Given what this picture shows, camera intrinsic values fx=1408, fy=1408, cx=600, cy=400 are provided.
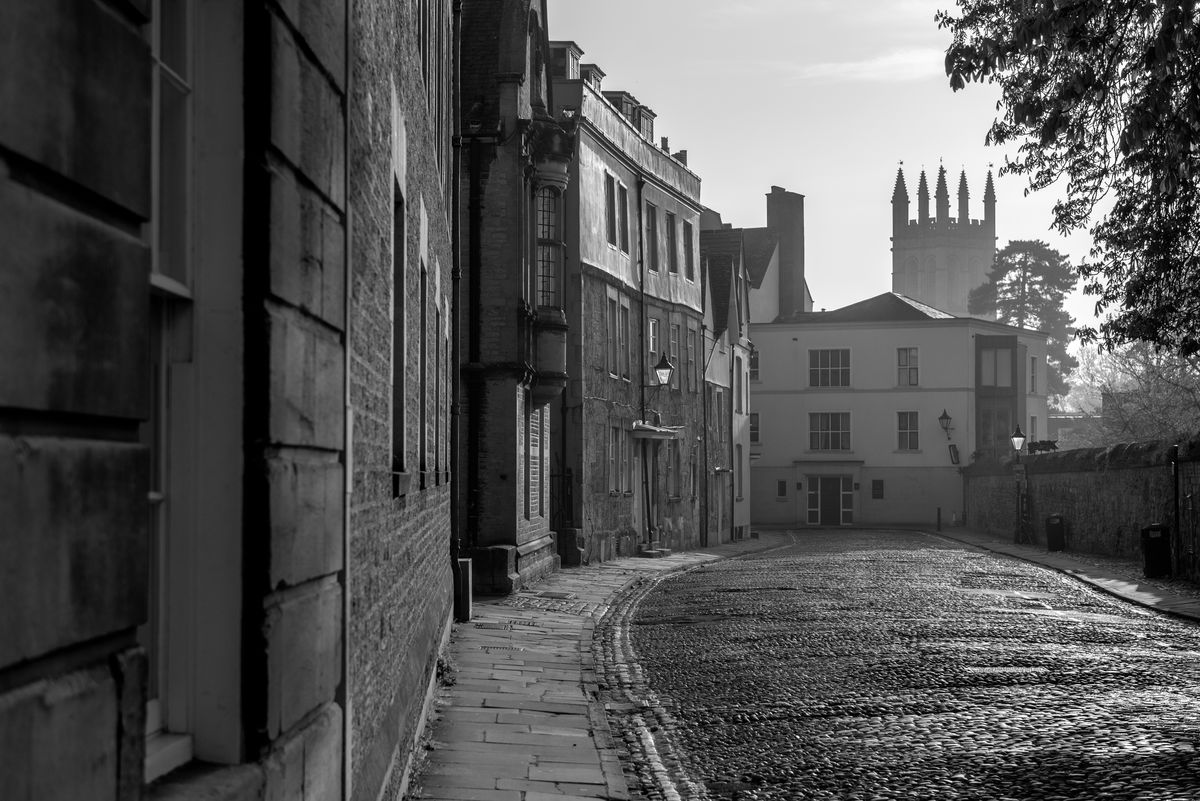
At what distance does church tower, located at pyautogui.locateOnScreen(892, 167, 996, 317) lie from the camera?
134m

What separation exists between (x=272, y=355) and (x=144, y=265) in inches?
44.8

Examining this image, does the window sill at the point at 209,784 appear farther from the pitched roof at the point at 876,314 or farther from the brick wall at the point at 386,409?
the pitched roof at the point at 876,314

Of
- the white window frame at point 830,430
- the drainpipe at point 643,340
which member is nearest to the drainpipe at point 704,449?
the drainpipe at point 643,340

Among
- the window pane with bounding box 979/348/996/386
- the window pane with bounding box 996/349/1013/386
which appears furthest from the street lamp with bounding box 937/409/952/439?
the window pane with bounding box 996/349/1013/386

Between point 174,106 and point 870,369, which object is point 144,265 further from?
point 870,369

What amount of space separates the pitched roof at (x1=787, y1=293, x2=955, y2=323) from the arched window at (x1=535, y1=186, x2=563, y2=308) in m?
39.1

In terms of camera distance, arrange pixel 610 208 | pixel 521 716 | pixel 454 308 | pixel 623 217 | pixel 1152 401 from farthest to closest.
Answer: pixel 1152 401 → pixel 623 217 → pixel 610 208 → pixel 454 308 → pixel 521 716

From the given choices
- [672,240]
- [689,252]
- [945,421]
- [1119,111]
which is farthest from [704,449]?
[1119,111]

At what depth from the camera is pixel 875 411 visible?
203 feet

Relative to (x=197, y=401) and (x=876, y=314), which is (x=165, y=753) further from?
(x=876, y=314)

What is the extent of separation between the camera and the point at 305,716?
391cm

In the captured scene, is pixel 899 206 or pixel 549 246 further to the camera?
pixel 899 206

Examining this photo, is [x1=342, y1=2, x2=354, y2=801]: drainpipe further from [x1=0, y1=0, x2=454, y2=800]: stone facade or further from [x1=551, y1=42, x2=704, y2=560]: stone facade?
[x1=551, y1=42, x2=704, y2=560]: stone facade

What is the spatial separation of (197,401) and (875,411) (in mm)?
59887
